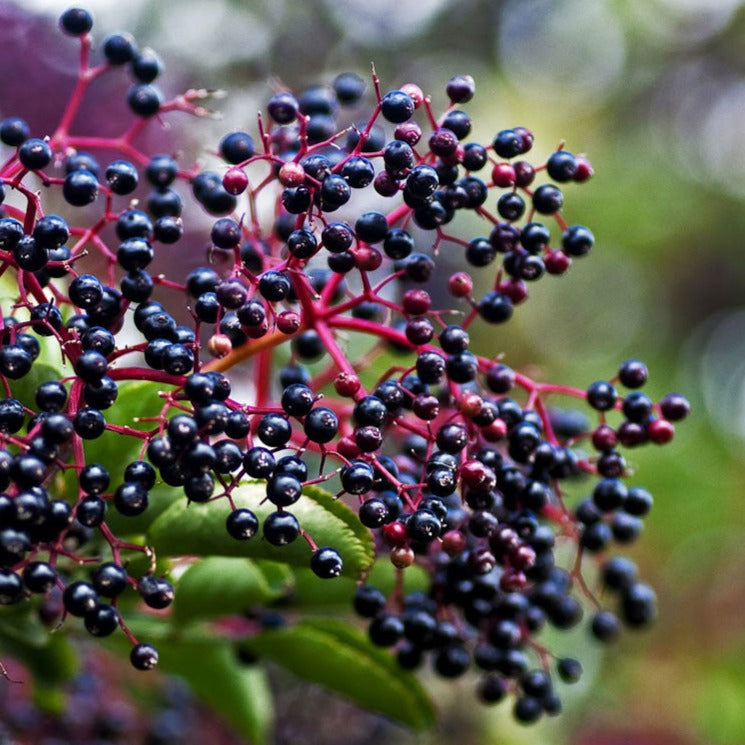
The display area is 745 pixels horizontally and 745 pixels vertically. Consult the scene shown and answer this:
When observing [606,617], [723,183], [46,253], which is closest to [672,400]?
[606,617]

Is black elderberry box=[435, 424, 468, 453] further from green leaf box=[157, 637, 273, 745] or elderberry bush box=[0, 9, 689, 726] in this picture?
green leaf box=[157, 637, 273, 745]

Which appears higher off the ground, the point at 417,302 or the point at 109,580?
the point at 417,302

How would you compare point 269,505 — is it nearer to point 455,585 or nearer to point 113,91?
point 455,585

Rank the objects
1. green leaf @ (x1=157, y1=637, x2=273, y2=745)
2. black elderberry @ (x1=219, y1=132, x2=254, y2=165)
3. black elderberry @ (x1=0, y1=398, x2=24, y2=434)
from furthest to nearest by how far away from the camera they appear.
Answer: green leaf @ (x1=157, y1=637, x2=273, y2=745) → black elderberry @ (x1=219, y1=132, x2=254, y2=165) → black elderberry @ (x1=0, y1=398, x2=24, y2=434)

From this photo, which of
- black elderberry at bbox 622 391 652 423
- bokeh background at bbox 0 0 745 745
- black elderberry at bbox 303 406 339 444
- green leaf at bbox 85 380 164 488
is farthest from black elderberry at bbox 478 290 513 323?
bokeh background at bbox 0 0 745 745

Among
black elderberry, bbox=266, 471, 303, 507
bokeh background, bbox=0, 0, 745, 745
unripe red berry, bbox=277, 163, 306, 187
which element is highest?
bokeh background, bbox=0, 0, 745, 745

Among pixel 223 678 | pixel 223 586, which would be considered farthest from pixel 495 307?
pixel 223 678

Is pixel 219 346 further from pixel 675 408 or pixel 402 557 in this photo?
pixel 675 408
